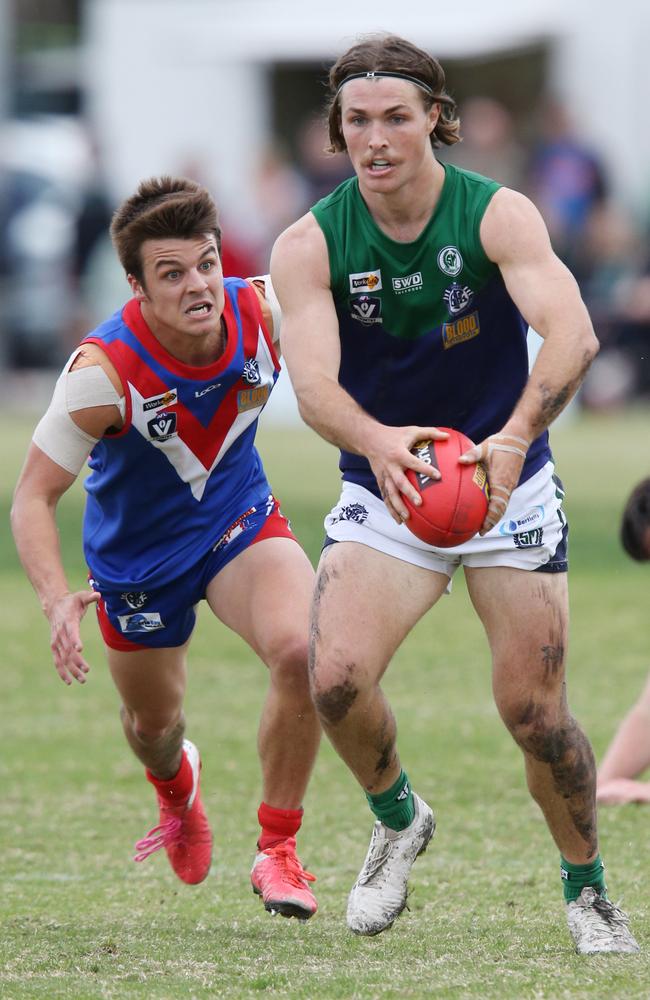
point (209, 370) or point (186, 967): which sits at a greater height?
point (209, 370)

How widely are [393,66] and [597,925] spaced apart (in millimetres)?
2477

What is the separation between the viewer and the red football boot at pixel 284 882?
229 inches

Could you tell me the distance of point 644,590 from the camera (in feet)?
39.2

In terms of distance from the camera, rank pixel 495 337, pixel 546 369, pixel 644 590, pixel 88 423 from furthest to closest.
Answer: pixel 644 590 → pixel 88 423 → pixel 495 337 → pixel 546 369

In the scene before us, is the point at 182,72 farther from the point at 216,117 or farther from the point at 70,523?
the point at 70,523

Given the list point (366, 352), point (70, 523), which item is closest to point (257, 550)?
point (366, 352)

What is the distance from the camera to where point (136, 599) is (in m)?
6.46

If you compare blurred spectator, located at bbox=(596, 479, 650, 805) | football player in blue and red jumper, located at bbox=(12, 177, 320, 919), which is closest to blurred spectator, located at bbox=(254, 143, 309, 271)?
blurred spectator, located at bbox=(596, 479, 650, 805)

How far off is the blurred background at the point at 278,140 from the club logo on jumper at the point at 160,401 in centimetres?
1475

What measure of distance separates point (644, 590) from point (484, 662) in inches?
87.1

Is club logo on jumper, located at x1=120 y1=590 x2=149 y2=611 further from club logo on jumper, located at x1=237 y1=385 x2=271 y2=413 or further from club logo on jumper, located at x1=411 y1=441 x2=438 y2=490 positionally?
club logo on jumper, located at x1=411 y1=441 x2=438 y2=490

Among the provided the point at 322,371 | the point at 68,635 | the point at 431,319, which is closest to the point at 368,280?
the point at 431,319

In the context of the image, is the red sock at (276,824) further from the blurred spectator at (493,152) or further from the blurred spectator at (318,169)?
the blurred spectator at (493,152)

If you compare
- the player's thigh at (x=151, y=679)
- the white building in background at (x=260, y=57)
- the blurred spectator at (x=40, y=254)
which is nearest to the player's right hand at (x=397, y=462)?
the player's thigh at (x=151, y=679)
